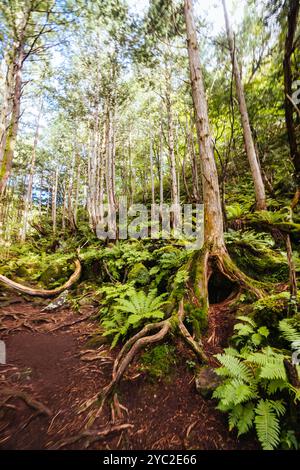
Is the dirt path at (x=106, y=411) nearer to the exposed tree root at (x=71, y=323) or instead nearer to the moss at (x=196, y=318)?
the moss at (x=196, y=318)

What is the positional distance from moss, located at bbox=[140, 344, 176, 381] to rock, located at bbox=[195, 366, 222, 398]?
0.44 metres

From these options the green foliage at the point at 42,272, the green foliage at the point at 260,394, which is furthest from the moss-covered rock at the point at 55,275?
the green foliage at the point at 260,394

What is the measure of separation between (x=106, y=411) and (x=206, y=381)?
4.24 ft

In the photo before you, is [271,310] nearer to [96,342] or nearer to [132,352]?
[132,352]

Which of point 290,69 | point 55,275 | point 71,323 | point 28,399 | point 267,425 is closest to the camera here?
point 267,425

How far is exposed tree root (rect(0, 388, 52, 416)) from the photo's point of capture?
2.83m

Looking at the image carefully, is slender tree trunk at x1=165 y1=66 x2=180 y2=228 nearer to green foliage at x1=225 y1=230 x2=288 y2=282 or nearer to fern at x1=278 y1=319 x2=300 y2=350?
green foliage at x1=225 y1=230 x2=288 y2=282

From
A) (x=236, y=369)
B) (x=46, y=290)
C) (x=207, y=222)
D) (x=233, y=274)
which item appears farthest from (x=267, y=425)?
(x=46, y=290)

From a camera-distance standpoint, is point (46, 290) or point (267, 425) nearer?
point (267, 425)

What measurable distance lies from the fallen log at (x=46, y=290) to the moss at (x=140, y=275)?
2484 mm

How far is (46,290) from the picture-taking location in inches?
266

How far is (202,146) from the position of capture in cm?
458

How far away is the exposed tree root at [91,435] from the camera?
230 cm
